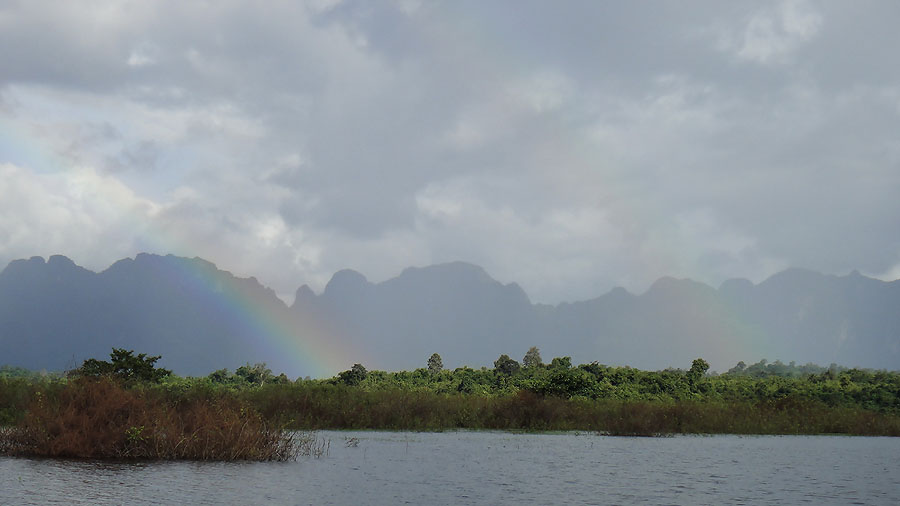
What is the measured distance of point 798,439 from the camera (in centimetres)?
5803

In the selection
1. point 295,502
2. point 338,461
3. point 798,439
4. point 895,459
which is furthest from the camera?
point 798,439

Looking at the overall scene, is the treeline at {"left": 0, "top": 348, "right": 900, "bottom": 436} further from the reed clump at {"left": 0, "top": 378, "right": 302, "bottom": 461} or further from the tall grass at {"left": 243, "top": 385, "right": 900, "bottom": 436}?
the reed clump at {"left": 0, "top": 378, "right": 302, "bottom": 461}

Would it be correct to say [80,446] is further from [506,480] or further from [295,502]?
[506,480]

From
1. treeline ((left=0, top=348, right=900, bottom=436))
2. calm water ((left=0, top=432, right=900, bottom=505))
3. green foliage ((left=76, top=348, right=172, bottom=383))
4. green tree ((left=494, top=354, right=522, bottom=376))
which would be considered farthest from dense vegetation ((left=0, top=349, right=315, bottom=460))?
green tree ((left=494, top=354, right=522, bottom=376))

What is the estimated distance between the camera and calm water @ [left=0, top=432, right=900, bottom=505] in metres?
24.8

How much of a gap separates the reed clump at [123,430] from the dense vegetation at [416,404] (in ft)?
0.17

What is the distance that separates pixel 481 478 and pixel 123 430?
13285 millimetres

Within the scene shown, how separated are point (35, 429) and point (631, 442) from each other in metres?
32.5

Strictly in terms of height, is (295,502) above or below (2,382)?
below

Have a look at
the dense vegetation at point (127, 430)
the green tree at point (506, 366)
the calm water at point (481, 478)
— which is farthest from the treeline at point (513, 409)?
the green tree at point (506, 366)

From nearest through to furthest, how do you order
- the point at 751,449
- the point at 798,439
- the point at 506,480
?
the point at 506,480, the point at 751,449, the point at 798,439

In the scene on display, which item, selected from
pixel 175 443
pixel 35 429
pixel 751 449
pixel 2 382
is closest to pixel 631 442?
pixel 751 449

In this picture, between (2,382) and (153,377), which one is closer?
(2,382)

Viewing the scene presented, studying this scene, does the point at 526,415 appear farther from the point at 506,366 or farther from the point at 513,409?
the point at 506,366
